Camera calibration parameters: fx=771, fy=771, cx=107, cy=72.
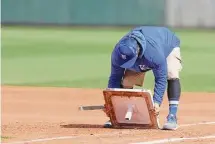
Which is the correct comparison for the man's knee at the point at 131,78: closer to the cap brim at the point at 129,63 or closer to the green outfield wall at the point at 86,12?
the cap brim at the point at 129,63

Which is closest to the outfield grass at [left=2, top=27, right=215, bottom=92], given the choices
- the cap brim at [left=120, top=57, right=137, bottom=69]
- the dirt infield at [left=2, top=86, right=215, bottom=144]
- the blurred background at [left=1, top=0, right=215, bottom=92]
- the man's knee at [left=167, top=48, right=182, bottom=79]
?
the blurred background at [left=1, top=0, right=215, bottom=92]

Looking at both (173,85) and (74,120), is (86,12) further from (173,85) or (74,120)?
(173,85)

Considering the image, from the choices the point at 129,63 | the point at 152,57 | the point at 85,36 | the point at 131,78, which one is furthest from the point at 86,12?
the point at 129,63

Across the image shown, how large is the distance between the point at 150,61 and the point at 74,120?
1990 millimetres

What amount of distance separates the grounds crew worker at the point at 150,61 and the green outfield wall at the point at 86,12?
25013 mm

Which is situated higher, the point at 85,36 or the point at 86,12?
the point at 85,36

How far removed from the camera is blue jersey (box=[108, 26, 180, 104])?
8539 mm

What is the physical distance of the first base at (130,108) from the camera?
28.6 ft

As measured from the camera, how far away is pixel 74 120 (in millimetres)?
10133

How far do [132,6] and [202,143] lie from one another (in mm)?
26846

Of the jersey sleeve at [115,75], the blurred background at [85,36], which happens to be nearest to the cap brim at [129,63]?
the jersey sleeve at [115,75]

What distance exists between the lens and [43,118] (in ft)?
33.7

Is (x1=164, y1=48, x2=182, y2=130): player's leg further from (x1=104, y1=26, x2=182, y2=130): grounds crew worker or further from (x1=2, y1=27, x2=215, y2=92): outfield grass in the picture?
(x1=2, y1=27, x2=215, y2=92): outfield grass

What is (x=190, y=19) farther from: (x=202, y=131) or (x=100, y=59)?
(x=202, y=131)
